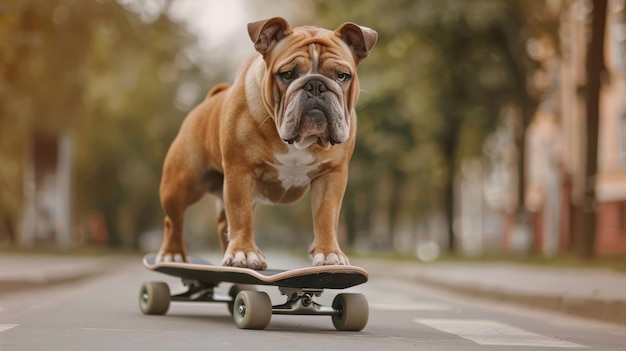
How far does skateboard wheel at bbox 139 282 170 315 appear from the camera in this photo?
9406 mm

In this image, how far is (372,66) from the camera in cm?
3372

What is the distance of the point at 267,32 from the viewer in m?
7.69

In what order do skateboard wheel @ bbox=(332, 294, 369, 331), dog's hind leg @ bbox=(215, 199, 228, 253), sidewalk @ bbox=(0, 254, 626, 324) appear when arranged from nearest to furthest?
skateboard wheel @ bbox=(332, 294, 369, 331) → dog's hind leg @ bbox=(215, 199, 228, 253) → sidewalk @ bbox=(0, 254, 626, 324)

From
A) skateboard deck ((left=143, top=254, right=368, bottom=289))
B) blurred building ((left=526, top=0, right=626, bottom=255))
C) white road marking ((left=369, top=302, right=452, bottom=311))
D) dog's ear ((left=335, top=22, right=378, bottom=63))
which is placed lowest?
white road marking ((left=369, top=302, right=452, bottom=311))

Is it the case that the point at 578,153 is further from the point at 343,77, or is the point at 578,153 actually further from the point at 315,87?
the point at 315,87

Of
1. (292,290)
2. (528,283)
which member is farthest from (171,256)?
(528,283)

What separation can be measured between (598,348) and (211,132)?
3.53m

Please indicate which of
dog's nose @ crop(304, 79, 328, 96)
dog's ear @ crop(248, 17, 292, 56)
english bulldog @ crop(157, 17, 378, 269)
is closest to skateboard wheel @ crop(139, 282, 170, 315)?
english bulldog @ crop(157, 17, 378, 269)

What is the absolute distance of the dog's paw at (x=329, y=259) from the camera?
25.3 ft

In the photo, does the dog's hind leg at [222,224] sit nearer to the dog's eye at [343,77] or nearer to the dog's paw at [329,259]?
the dog's paw at [329,259]

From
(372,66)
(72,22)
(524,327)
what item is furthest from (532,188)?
(524,327)

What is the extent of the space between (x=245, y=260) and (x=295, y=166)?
792 mm

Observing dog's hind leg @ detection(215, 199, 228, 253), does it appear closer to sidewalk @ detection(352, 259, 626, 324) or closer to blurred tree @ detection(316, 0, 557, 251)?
sidewalk @ detection(352, 259, 626, 324)

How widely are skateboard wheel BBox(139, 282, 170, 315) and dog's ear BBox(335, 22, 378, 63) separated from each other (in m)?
2.94
